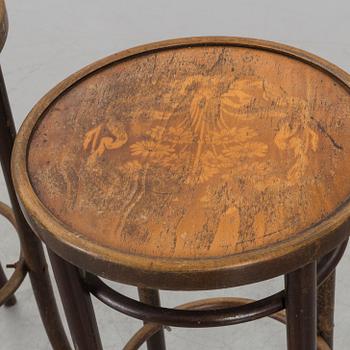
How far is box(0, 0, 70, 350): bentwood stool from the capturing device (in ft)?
5.24

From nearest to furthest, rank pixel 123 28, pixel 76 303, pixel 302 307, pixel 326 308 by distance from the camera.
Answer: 1. pixel 302 307
2. pixel 76 303
3. pixel 326 308
4. pixel 123 28

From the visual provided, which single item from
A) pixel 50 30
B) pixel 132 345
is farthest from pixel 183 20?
pixel 132 345

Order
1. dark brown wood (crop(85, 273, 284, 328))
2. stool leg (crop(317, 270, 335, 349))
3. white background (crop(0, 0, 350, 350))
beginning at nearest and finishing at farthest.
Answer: dark brown wood (crop(85, 273, 284, 328)) → stool leg (crop(317, 270, 335, 349)) → white background (crop(0, 0, 350, 350))

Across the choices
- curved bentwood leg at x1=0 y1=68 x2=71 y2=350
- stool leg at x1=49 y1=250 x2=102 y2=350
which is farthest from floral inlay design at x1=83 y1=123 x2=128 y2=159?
curved bentwood leg at x1=0 y1=68 x2=71 y2=350

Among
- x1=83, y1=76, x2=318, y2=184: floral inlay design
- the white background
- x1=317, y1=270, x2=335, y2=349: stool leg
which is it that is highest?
x1=83, y1=76, x2=318, y2=184: floral inlay design

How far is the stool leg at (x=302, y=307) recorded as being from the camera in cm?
117

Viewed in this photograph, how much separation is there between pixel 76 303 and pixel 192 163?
288 millimetres

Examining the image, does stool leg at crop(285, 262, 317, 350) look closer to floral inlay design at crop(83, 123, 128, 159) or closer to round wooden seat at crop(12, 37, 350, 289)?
round wooden seat at crop(12, 37, 350, 289)

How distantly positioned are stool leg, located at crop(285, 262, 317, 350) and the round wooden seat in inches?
2.9

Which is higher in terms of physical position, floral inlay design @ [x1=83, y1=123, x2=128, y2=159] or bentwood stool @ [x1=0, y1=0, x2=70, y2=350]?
floral inlay design @ [x1=83, y1=123, x2=128, y2=159]

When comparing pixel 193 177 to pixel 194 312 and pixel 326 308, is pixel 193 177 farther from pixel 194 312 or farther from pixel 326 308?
pixel 326 308

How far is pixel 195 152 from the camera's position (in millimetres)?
1252

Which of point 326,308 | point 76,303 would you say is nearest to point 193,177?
point 76,303

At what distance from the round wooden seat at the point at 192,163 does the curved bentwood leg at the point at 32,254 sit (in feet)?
0.77
